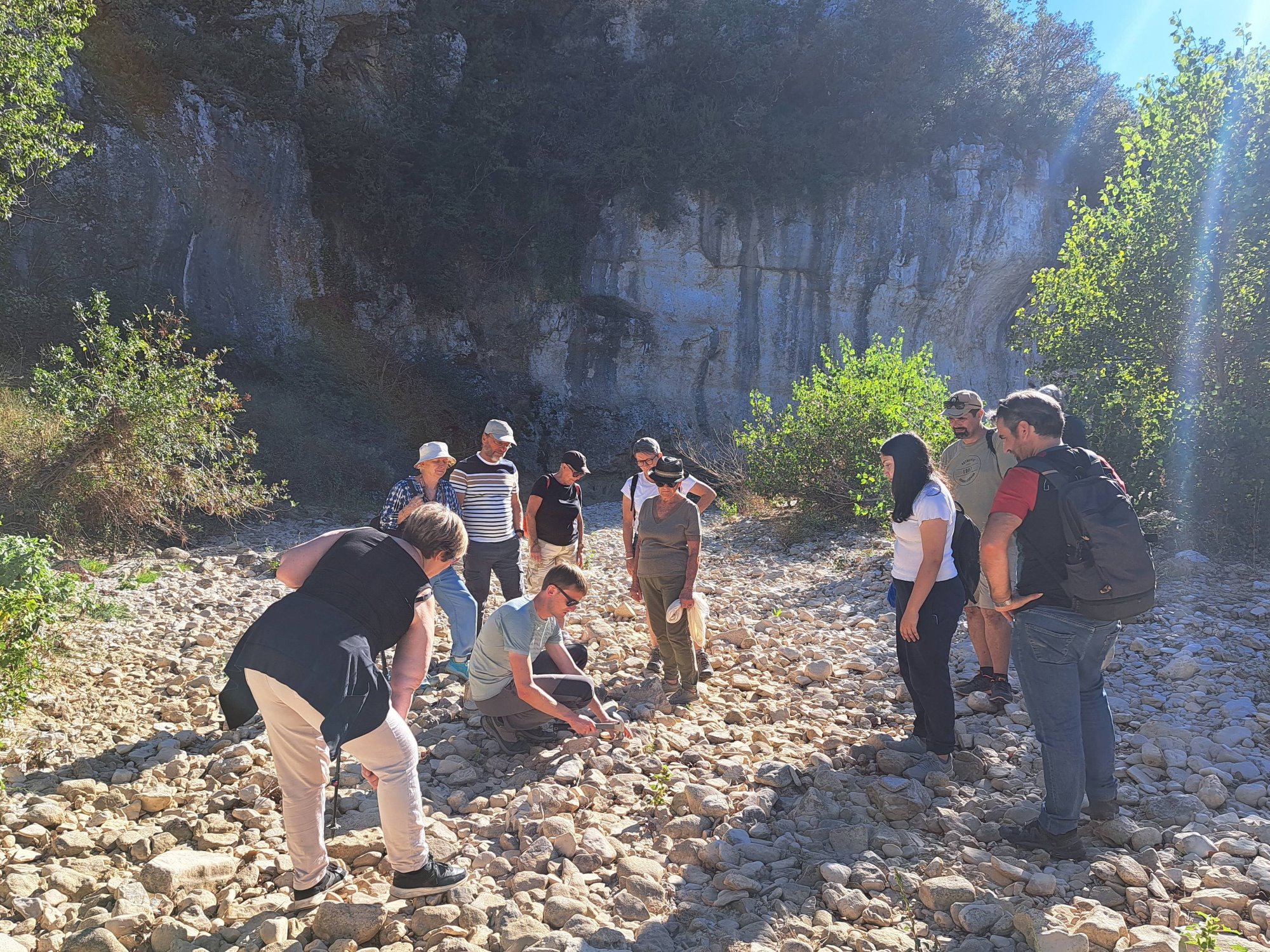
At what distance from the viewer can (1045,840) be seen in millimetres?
3113

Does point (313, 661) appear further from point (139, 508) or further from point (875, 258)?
point (875, 258)

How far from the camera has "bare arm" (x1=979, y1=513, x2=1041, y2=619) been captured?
3.11 meters

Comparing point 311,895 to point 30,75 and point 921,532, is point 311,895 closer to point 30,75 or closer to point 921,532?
point 921,532

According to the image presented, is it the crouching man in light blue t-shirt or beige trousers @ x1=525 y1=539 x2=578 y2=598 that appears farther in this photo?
beige trousers @ x1=525 y1=539 x2=578 y2=598

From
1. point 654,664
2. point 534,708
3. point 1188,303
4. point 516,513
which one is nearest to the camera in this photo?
point 534,708

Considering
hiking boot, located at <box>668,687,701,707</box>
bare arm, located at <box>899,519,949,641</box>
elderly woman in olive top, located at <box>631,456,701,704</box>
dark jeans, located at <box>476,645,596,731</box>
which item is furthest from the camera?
hiking boot, located at <box>668,687,701,707</box>

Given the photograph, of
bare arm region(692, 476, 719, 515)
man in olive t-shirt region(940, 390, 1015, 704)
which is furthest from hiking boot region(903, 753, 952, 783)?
bare arm region(692, 476, 719, 515)

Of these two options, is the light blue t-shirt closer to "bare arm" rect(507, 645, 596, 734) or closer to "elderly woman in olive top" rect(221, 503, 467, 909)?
"bare arm" rect(507, 645, 596, 734)

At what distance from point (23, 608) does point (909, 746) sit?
4644 mm

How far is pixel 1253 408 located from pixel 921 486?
20.2ft

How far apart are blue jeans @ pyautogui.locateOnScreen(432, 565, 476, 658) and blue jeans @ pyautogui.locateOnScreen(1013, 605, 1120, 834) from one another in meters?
3.35

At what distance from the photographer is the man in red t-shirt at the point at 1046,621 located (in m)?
3.08

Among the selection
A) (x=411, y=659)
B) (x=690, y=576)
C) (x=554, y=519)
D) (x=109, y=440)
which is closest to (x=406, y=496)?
(x=554, y=519)

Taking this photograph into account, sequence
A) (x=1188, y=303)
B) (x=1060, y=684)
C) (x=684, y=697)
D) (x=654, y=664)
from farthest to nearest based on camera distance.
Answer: (x=1188, y=303) → (x=654, y=664) → (x=684, y=697) → (x=1060, y=684)
